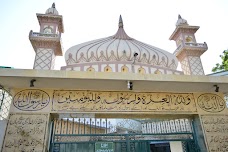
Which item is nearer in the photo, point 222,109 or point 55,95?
point 55,95

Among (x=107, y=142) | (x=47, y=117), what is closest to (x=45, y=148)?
(x=47, y=117)

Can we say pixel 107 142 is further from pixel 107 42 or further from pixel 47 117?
pixel 107 42

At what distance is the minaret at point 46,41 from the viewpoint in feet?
44.8

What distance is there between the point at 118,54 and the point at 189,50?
19.4 ft

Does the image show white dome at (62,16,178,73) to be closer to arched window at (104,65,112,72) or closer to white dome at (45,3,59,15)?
arched window at (104,65,112,72)

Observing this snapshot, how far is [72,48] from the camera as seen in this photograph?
15484mm

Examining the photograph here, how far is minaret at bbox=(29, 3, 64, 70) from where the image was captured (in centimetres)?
1364

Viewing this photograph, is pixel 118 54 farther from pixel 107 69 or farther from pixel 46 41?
pixel 46 41

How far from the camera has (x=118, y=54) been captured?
1499 centimetres

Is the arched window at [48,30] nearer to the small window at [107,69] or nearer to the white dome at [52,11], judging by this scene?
the white dome at [52,11]

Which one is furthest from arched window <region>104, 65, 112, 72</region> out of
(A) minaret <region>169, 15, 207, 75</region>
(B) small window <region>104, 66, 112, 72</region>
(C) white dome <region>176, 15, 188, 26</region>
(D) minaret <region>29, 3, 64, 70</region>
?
(C) white dome <region>176, 15, 188, 26</region>

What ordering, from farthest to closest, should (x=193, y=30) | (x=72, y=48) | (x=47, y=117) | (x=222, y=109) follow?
1. (x=193, y=30)
2. (x=72, y=48)
3. (x=222, y=109)
4. (x=47, y=117)

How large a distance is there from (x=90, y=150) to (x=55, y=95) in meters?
1.31

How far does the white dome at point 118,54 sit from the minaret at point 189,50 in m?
0.73
